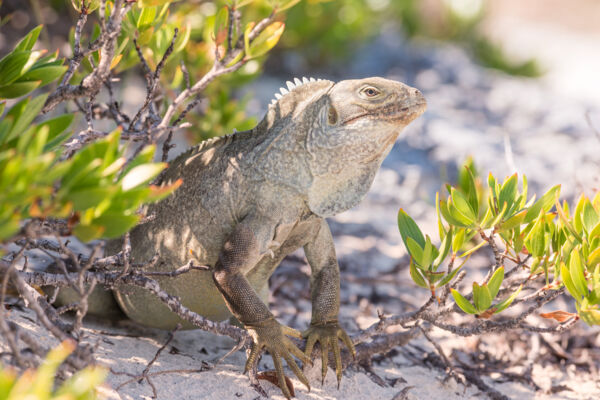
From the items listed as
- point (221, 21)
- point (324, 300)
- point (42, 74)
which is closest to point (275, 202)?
point (324, 300)

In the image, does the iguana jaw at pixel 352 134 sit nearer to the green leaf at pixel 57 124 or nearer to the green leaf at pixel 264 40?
the green leaf at pixel 264 40

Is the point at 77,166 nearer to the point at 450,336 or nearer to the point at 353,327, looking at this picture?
the point at 353,327

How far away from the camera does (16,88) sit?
1884mm

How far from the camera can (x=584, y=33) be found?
60.2ft

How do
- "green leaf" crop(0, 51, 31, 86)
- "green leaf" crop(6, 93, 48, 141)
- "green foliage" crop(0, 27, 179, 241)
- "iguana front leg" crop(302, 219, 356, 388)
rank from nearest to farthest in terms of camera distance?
1. "green foliage" crop(0, 27, 179, 241)
2. "green leaf" crop(6, 93, 48, 141)
3. "green leaf" crop(0, 51, 31, 86)
4. "iguana front leg" crop(302, 219, 356, 388)

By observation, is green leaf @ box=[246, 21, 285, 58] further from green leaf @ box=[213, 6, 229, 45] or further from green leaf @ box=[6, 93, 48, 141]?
green leaf @ box=[6, 93, 48, 141]

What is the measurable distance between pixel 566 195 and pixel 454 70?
4.40m

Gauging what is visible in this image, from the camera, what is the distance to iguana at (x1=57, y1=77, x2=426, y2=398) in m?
2.32

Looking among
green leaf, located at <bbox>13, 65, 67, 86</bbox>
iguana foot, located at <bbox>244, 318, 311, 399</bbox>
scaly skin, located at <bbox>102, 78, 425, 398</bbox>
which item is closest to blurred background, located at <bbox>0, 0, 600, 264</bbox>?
green leaf, located at <bbox>13, 65, 67, 86</bbox>

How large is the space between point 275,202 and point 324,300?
1.75 ft

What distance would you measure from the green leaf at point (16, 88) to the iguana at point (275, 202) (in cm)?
87

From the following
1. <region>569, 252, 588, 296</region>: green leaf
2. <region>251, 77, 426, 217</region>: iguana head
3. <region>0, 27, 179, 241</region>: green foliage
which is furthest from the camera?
<region>251, 77, 426, 217</region>: iguana head

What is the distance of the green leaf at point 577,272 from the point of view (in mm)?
1952

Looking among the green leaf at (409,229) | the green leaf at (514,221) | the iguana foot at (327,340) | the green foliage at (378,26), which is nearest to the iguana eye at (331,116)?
the green leaf at (409,229)
